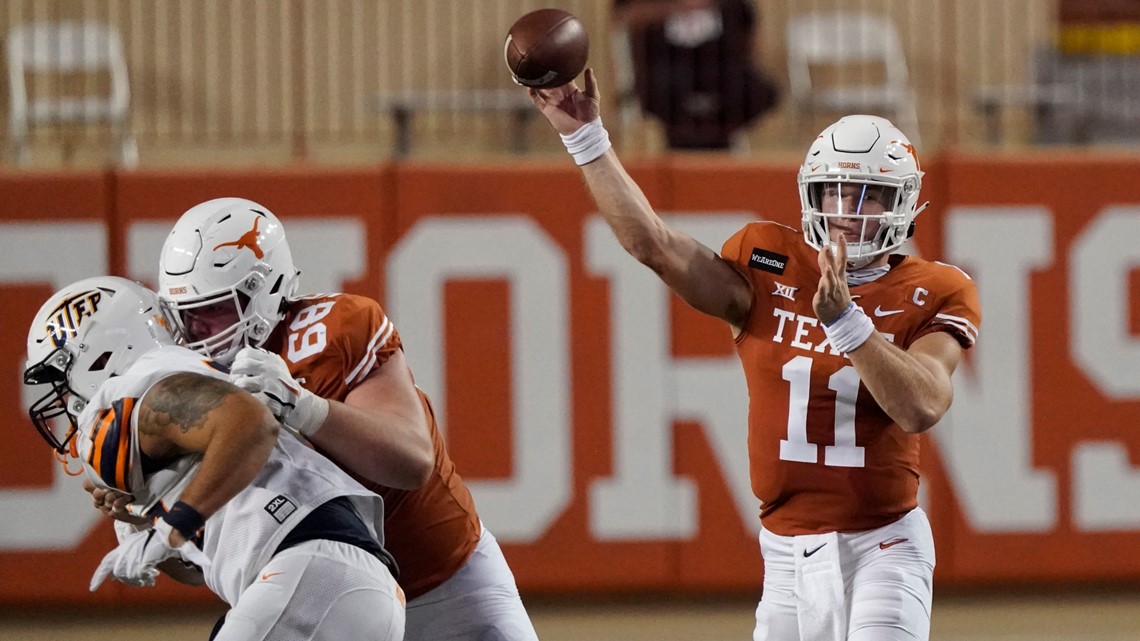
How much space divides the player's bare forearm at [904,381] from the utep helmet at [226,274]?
137 centimetres

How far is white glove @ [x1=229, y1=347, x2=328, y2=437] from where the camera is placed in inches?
112

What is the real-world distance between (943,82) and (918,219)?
1975 millimetres

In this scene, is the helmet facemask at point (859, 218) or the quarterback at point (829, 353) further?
the helmet facemask at point (859, 218)

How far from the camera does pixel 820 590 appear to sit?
3.47 metres

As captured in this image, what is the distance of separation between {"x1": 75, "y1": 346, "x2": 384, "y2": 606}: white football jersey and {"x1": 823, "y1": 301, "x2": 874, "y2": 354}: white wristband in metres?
1.12

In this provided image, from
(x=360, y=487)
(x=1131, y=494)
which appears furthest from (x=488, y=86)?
(x=360, y=487)

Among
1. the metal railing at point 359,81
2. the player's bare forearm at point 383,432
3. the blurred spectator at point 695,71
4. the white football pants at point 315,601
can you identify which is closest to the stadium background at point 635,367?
the metal railing at point 359,81

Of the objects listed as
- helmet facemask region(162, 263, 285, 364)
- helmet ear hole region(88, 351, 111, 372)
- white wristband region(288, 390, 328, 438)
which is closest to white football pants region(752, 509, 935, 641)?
white wristband region(288, 390, 328, 438)

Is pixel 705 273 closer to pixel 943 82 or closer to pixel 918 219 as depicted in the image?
pixel 918 219

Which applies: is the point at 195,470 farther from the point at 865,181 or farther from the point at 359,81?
the point at 359,81

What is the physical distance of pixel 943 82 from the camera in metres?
7.93

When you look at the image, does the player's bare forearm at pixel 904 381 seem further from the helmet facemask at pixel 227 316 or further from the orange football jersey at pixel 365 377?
the helmet facemask at pixel 227 316

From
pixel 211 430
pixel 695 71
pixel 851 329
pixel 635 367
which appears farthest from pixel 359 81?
pixel 211 430

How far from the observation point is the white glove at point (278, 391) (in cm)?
284
